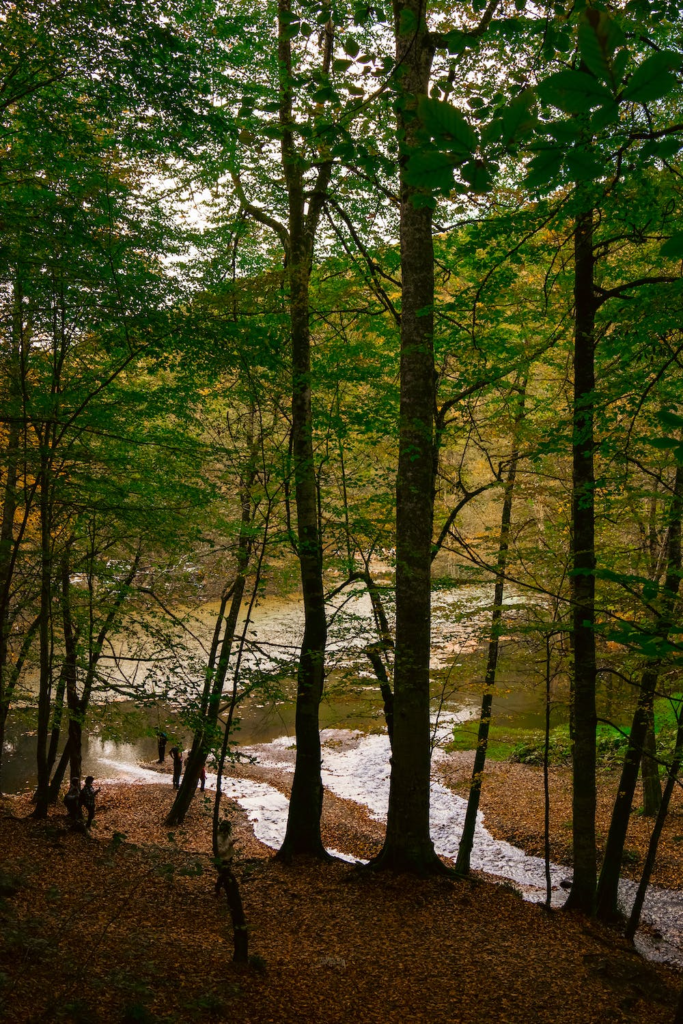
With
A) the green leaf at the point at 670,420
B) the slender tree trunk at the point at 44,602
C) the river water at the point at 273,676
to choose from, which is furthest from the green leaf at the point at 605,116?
the river water at the point at 273,676

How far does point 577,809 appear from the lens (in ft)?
25.3

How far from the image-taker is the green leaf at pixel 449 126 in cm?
99

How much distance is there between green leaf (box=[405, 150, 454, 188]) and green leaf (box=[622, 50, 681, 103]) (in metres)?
0.28

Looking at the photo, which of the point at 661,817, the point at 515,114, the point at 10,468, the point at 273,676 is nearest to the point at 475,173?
the point at 515,114

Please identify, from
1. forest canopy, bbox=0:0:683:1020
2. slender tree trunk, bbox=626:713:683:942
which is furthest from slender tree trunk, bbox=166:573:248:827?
slender tree trunk, bbox=626:713:683:942

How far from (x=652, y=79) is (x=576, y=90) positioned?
4.5 inches

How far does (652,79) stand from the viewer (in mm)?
890

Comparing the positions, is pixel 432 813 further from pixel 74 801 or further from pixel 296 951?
pixel 296 951

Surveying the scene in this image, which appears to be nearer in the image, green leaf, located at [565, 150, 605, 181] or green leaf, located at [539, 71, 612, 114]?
green leaf, located at [539, 71, 612, 114]

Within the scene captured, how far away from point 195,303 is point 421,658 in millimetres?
4703

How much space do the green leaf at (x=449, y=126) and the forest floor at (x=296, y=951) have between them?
4739mm

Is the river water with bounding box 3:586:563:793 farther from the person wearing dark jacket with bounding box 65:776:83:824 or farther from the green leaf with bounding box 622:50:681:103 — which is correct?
the green leaf with bounding box 622:50:681:103

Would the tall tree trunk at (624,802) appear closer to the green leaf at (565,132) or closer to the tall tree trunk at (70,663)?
the tall tree trunk at (70,663)

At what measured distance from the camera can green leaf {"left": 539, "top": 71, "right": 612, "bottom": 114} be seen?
0.86m
